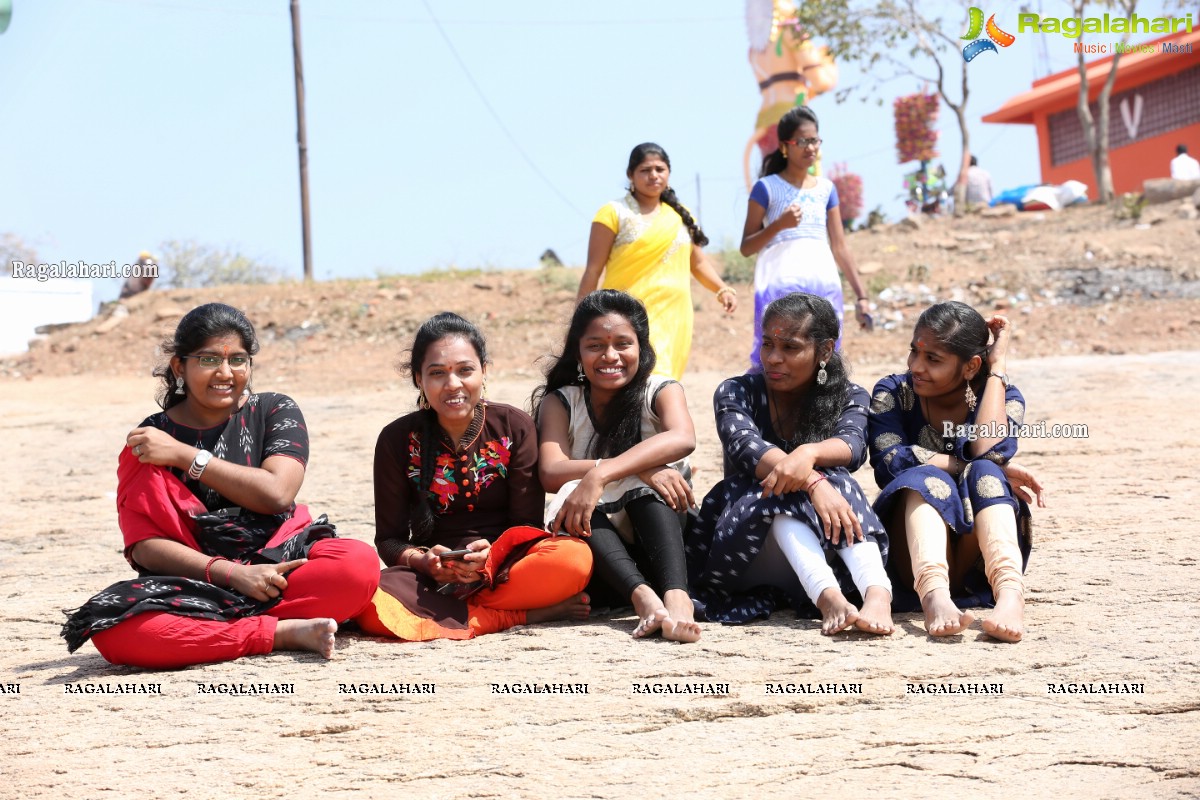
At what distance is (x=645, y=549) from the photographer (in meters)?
3.71

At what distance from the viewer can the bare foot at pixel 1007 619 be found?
320 cm

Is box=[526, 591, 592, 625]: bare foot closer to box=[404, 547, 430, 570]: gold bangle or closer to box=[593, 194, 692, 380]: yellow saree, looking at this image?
box=[404, 547, 430, 570]: gold bangle

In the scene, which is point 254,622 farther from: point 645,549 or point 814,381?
point 814,381

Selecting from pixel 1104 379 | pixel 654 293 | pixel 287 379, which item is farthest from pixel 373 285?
pixel 654 293

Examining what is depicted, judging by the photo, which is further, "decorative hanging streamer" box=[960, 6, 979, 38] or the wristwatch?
"decorative hanging streamer" box=[960, 6, 979, 38]

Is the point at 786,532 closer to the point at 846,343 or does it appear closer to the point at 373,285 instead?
the point at 846,343

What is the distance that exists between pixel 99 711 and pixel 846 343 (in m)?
10.8

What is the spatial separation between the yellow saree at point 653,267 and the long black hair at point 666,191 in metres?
0.08

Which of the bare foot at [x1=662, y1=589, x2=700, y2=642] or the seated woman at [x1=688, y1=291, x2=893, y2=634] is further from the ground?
the seated woman at [x1=688, y1=291, x2=893, y2=634]

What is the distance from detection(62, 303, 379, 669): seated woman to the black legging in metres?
0.70

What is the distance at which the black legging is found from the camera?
3.62 metres

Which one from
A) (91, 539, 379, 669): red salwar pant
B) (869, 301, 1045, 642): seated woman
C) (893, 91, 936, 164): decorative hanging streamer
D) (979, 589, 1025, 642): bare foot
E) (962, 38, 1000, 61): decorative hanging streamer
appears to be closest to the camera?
(979, 589, 1025, 642): bare foot

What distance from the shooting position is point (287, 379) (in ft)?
43.5

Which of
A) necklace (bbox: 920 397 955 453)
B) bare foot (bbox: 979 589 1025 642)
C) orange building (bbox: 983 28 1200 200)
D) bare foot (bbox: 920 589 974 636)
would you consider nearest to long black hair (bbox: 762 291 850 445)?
necklace (bbox: 920 397 955 453)
